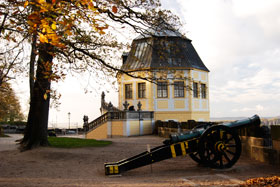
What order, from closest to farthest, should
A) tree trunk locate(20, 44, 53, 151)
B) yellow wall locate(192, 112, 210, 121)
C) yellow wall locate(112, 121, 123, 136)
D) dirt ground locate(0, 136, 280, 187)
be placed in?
dirt ground locate(0, 136, 280, 187) < tree trunk locate(20, 44, 53, 151) < yellow wall locate(112, 121, 123, 136) < yellow wall locate(192, 112, 210, 121)

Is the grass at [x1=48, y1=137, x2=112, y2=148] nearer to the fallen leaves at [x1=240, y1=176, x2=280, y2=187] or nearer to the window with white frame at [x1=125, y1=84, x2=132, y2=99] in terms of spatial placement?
the fallen leaves at [x1=240, y1=176, x2=280, y2=187]

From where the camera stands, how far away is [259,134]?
8.89 meters

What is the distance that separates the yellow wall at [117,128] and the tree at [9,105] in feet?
30.5

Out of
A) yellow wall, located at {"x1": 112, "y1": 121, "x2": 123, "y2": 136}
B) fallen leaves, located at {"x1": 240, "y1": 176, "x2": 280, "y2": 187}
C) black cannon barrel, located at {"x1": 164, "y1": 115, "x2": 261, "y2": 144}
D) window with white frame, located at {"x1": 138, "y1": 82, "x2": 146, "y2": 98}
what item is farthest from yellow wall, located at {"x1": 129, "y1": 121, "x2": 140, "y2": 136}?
fallen leaves, located at {"x1": 240, "y1": 176, "x2": 280, "y2": 187}

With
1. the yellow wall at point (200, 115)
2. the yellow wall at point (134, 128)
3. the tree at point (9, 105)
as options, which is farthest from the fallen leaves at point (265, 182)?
the yellow wall at point (200, 115)

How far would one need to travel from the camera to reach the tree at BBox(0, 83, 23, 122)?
96.0 feet

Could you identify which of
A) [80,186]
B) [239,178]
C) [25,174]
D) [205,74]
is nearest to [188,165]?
[239,178]

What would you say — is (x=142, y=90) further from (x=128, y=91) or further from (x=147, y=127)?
(x=147, y=127)

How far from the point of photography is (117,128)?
25703 mm

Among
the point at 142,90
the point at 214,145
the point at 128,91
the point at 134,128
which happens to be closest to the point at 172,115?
the point at 142,90

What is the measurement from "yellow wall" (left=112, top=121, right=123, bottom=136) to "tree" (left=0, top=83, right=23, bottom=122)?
30.5 ft

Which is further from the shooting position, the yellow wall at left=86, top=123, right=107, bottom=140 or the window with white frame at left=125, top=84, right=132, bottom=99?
the window with white frame at left=125, top=84, right=132, bottom=99

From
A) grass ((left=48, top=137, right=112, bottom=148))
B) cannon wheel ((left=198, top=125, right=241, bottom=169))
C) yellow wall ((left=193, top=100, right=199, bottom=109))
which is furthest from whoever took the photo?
yellow wall ((left=193, top=100, right=199, bottom=109))

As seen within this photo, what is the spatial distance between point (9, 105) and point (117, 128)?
2120 centimetres
